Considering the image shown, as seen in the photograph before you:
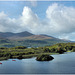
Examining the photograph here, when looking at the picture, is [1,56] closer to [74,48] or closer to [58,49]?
[58,49]

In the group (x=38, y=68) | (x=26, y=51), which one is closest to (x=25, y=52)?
(x=26, y=51)

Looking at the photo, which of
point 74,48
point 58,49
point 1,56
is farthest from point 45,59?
point 74,48

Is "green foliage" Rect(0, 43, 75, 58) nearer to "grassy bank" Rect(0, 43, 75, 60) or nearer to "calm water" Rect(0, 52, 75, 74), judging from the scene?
A: "grassy bank" Rect(0, 43, 75, 60)

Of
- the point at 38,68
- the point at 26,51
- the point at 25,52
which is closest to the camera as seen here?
the point at 38,68

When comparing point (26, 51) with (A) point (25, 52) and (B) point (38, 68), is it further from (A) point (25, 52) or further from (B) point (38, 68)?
(B) point (38, 68)

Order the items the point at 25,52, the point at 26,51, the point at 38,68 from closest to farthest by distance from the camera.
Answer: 1. the point at 38,68
2. the point at 25,52
3. the point at 26,51

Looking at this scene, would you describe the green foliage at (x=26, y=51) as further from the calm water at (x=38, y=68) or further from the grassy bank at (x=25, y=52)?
the calm water at (x=38, y=68)

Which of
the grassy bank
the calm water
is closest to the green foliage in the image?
the grassy bank

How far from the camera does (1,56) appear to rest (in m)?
103

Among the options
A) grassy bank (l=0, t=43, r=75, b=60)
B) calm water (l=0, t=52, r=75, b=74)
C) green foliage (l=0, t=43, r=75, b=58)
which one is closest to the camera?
calm water (l=0, t=52, r=75, b=74)

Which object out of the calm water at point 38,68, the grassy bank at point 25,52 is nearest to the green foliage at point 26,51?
the grassy bank at point 25,52

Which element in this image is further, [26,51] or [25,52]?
[26,51]

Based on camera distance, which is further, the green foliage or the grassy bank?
the green foliage

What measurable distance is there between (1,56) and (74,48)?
106 metres
